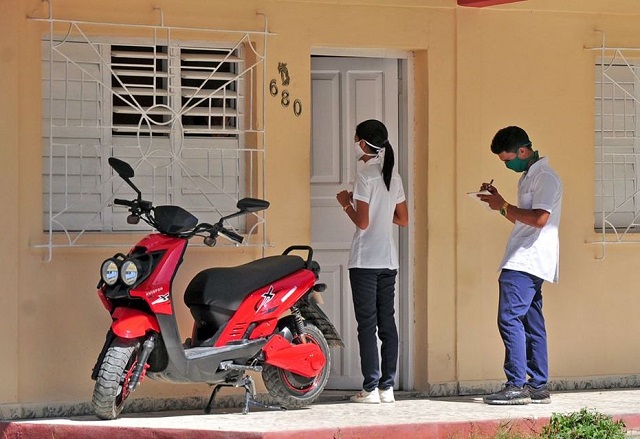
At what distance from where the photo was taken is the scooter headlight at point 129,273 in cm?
766

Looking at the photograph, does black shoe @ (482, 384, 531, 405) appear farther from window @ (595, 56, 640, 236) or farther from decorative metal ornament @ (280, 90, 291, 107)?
decorative metal ornament @ (280, 90, 291, 107)

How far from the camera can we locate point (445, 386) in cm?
946

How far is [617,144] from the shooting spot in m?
10.1

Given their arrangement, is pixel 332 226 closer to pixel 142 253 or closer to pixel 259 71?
pixel 259 71

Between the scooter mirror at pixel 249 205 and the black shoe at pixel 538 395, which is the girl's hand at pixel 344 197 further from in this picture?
the black shoe at pixel 538 395

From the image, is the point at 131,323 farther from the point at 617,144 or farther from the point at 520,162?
the point at 617,144

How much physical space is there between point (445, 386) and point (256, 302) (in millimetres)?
1931

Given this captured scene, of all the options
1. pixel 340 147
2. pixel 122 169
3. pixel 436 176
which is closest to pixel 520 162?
pixel 436 176

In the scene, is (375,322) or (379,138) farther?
(375,322)

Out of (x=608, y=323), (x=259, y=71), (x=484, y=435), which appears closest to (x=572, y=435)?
(x=484, y=435)

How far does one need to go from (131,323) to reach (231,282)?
0.74m

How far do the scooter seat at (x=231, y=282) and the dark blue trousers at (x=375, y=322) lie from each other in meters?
0.61

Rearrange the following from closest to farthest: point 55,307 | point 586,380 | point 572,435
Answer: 1. point 572,435
2. point 55,307
3. point 586,380

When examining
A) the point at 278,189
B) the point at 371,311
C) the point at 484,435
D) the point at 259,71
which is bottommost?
the point at 484,435
